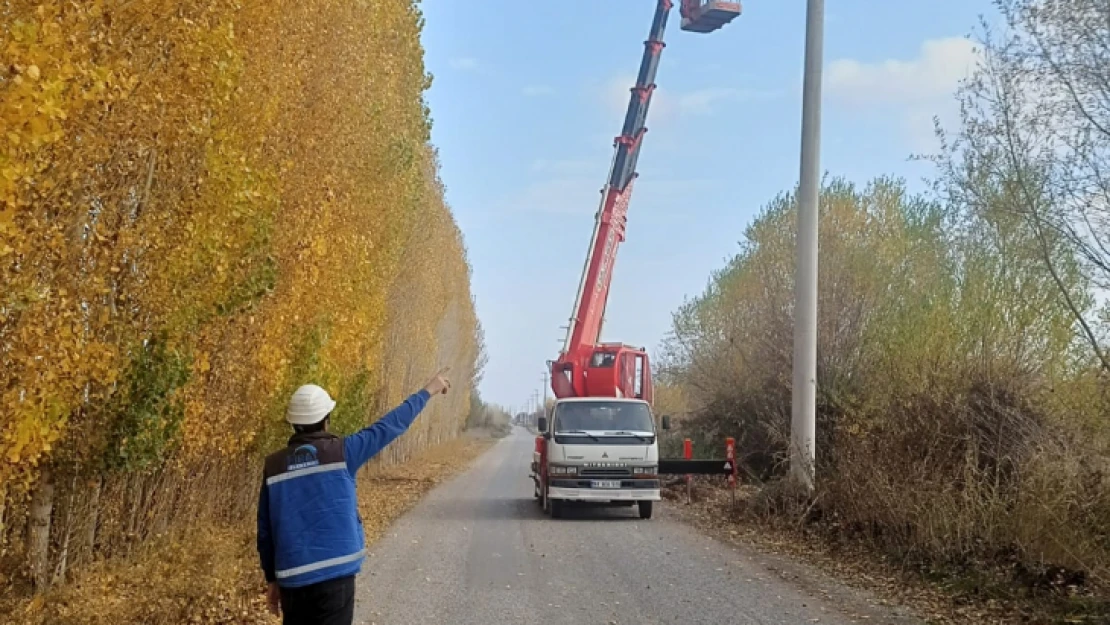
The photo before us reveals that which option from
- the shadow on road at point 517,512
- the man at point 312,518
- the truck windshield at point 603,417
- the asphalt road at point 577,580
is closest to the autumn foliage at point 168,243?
the man at point 312,518

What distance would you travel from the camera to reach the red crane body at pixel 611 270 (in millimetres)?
23158

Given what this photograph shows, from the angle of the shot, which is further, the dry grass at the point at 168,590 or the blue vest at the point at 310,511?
the dry grass at the point at 168,590

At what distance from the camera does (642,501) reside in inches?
743

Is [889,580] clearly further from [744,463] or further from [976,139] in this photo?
[744,463]

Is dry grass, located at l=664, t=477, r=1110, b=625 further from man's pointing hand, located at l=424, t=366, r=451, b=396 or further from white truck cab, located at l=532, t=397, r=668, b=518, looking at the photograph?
man's pointing hand, located at l=424, t=366, r=451, b=396

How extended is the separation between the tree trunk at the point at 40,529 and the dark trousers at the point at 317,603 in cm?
587

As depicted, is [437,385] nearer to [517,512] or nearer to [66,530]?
[66,530]

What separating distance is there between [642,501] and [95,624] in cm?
1159

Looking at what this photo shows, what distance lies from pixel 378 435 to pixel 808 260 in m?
12.2

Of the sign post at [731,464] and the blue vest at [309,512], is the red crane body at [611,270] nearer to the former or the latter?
the sign post at [731,464]

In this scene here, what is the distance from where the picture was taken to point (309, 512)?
520 cm

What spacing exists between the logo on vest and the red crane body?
18.0 metres

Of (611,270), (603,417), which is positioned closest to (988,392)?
(603,417)

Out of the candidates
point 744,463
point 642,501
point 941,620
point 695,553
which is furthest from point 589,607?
point 744,463
